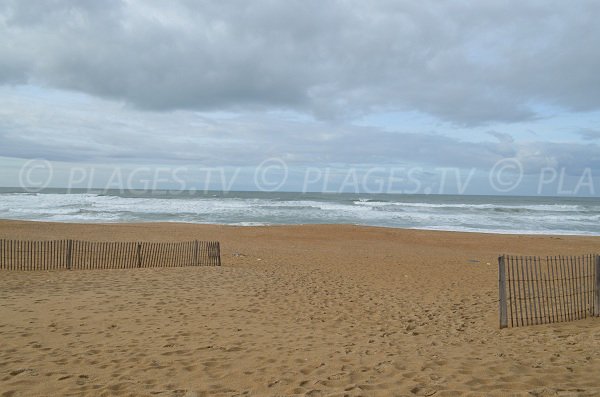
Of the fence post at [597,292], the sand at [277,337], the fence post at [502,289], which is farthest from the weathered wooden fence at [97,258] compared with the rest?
the fence post at [597,292]

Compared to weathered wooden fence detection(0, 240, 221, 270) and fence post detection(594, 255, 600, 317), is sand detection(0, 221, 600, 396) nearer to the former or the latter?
fence post detection(594, 255, 600, 317)

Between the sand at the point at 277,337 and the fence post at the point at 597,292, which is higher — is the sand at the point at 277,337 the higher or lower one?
the lower one

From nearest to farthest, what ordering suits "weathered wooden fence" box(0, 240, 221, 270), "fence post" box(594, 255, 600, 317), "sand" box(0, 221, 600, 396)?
"sand" box(0, 221, 600, 396) → "fence post" box(594, 255, 600, 317) → "weathered wooden fence" box(0, 240, 221, 270)

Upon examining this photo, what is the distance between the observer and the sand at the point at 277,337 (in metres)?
4.20

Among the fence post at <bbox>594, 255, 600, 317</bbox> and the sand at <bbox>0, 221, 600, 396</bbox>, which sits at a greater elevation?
the fence post at <bbox>594, 255, 600, 317</bbox>

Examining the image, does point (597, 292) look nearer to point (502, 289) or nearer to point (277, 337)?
point (502, 289)

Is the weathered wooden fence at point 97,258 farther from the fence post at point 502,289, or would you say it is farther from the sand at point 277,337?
the fence post at point 502,289

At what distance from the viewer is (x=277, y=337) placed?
6.18 m

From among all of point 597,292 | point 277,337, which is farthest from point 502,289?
point 277,337

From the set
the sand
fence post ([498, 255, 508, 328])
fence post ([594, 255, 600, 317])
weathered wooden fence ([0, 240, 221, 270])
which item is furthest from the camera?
weathered wooden fence ([0, 240, 221, 270])

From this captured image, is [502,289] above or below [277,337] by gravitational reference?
above

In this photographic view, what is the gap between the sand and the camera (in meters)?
4.20

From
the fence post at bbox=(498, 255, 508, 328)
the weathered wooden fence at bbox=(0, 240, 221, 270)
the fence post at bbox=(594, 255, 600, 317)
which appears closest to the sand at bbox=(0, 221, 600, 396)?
the fence post at bbox=(498, 255, 508, 328)

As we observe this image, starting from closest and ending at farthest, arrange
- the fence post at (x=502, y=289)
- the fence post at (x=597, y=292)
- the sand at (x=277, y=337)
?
the sand at (x=277, y=337), the fence post at (x=502, y=289), the fence post at (x=597, y=292)
